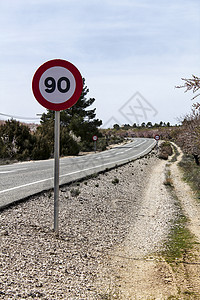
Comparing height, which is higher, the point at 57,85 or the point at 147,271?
the point at 57,85

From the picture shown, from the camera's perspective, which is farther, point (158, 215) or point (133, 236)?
point (158, 215)

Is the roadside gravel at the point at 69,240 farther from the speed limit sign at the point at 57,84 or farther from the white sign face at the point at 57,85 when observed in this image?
the white sign face at the point at 57,85

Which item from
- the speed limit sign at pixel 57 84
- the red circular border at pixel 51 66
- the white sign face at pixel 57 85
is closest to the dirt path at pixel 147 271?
the speed limit sign at pixel 57 84

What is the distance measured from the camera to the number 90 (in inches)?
186

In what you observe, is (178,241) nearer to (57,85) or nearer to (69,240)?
(69,240)

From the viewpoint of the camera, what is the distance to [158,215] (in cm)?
874

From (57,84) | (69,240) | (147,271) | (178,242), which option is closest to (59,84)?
(57,84)

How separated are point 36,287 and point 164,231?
4.26 metres

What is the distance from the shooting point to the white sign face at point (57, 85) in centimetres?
471

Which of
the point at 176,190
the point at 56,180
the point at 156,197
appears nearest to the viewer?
the point at 56,180

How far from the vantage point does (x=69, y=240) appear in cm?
509

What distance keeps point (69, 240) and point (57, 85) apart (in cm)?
261

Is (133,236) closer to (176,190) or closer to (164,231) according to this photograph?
(164,231)

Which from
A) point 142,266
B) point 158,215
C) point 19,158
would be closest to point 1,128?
point 19,158
